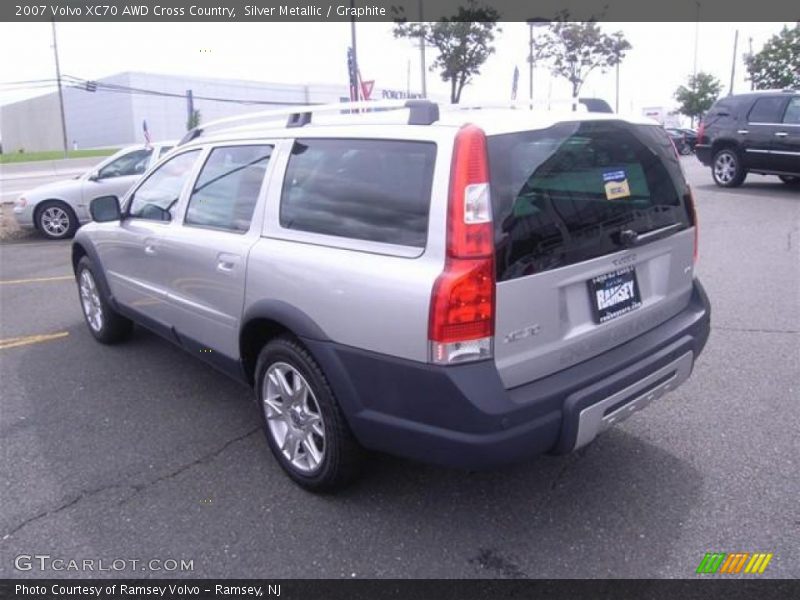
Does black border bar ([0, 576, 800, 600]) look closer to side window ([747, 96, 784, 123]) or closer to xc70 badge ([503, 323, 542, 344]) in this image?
xc70 badge ([503, 323, 542, 344])

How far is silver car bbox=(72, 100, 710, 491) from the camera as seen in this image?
248 cm

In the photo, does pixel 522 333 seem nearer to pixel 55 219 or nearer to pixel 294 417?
pixel 294 417

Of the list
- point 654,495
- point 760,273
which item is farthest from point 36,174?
point 654,495

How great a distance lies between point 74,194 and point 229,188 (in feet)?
31.9

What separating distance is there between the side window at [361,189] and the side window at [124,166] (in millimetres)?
9935

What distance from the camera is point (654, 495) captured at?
122 inches

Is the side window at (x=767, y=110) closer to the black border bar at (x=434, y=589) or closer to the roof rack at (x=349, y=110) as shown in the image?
the roof rack at (x=349, y=110)

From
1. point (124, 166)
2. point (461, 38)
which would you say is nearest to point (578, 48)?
point (461, 38)

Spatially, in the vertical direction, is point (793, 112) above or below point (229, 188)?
above

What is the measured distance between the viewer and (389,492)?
322 centimetres

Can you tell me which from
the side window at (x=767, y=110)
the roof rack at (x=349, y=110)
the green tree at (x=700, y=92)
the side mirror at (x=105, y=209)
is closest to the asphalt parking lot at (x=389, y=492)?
the side mirror at (x=105, y=209)

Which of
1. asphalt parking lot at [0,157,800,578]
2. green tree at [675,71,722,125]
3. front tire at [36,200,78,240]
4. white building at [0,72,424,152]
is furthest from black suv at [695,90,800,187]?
white building at [0,72,424,152]

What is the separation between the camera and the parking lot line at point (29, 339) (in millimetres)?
5688

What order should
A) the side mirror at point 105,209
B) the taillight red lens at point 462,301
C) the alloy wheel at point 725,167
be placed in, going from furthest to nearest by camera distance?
the alloy wheel at point 725,167 < the side mirror at point 105,209 < the taillight red lens at point 462,301
